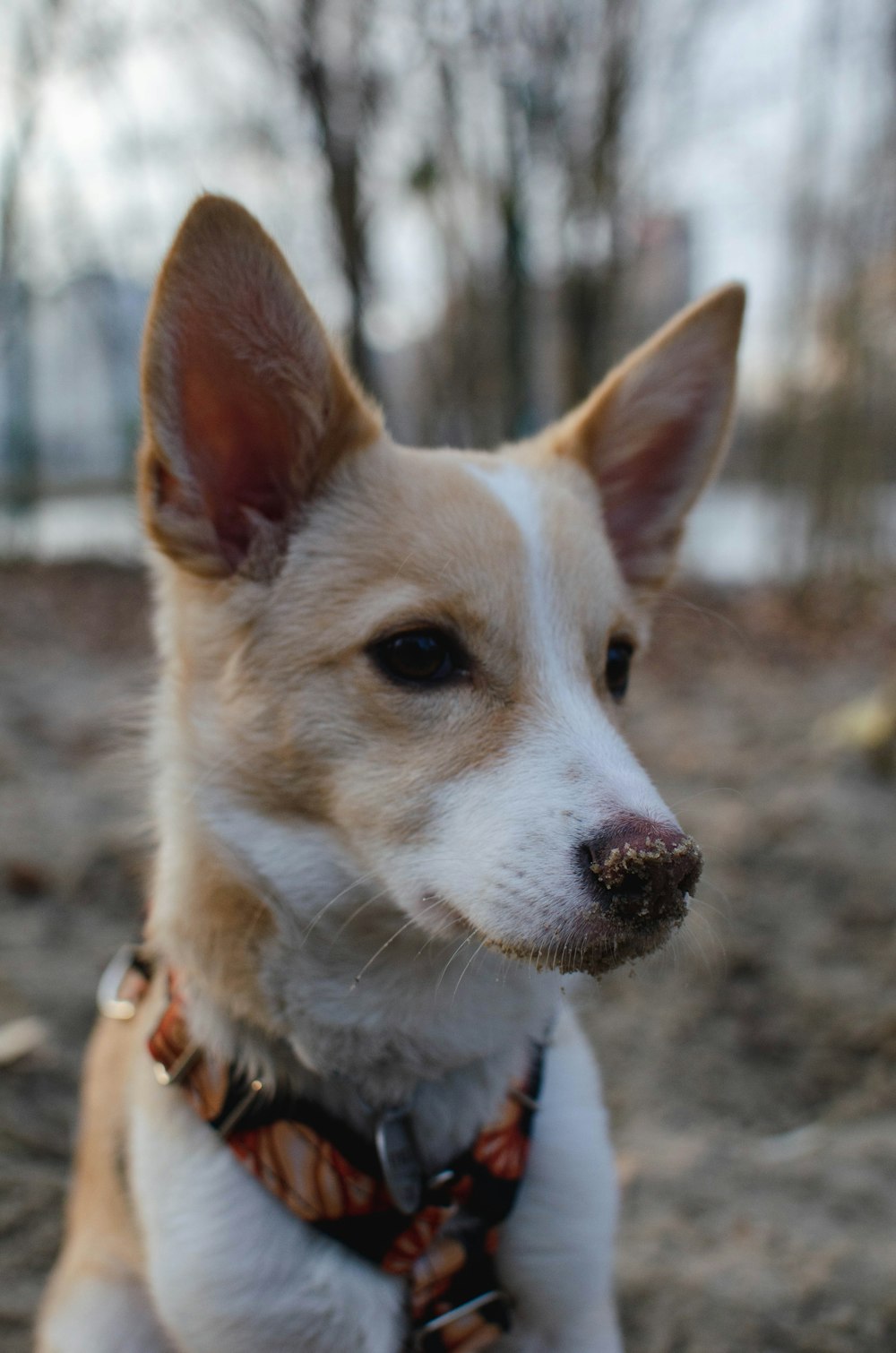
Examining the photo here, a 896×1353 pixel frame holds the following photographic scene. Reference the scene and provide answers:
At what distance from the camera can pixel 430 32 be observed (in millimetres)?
9438

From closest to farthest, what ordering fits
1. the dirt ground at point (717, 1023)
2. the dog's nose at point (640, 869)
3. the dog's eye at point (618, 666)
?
the dog's nose at point (640, 869) → the dog's eye at point (618, 666) → the dirt ground at point (717, 1023)

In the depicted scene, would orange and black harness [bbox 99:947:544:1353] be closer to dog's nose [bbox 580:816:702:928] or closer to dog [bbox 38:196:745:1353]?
dog [bbox 38:196:745:1353]

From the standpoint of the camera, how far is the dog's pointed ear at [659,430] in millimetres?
2176

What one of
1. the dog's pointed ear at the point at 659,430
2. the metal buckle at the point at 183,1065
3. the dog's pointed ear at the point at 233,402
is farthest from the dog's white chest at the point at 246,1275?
the dog's pointed ear at the point at 659,430

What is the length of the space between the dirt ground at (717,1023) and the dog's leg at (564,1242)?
0.44 m

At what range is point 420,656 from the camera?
1.74 meters

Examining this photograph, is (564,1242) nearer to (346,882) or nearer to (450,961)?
(450,961)

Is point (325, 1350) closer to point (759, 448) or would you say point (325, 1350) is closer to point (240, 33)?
point (240, 33)

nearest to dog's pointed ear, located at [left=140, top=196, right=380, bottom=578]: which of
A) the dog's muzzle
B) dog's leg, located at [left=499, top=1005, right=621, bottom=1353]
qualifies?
the dog's muzzle

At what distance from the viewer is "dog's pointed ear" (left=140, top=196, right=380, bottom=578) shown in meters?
1.71

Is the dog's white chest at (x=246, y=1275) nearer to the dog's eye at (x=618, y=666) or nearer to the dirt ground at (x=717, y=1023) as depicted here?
the dirt ground at (x=717, y=1023)

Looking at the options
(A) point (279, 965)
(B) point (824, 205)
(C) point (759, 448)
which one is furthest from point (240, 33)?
(A) point (279, 965)

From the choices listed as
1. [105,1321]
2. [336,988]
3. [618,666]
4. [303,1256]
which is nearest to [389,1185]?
[303,1256]

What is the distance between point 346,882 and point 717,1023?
223cm
